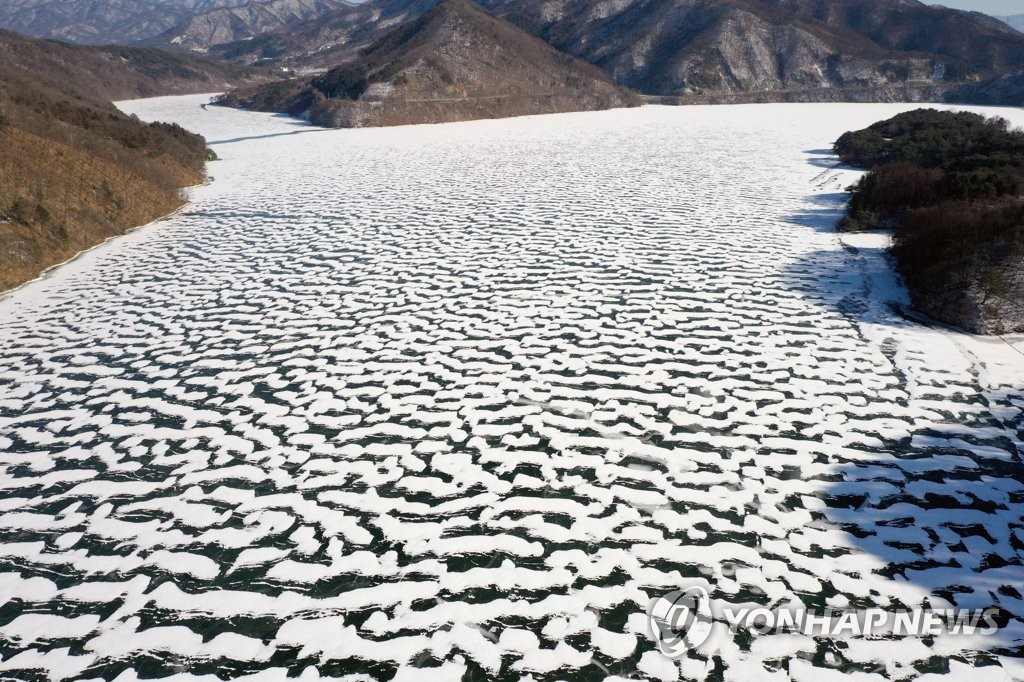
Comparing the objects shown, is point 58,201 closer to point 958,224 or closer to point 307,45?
point 958,224

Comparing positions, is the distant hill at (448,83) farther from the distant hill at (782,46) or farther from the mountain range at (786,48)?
the distant hill at (782,46)

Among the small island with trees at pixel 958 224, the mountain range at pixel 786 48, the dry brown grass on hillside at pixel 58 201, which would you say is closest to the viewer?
the small island with trees at pixel 958 224

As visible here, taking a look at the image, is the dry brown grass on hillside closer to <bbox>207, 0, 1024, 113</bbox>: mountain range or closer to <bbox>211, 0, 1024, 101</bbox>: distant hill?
<bbox>207, 0, 1024, 113</bbox>: mountain range

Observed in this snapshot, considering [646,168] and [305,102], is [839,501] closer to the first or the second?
[646,168]

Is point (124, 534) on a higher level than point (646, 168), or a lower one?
lower

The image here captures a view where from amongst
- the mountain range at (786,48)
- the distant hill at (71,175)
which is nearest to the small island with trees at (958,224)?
the distant hill at (71,175)

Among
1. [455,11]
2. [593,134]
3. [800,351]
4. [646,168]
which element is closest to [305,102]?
[455,11]
